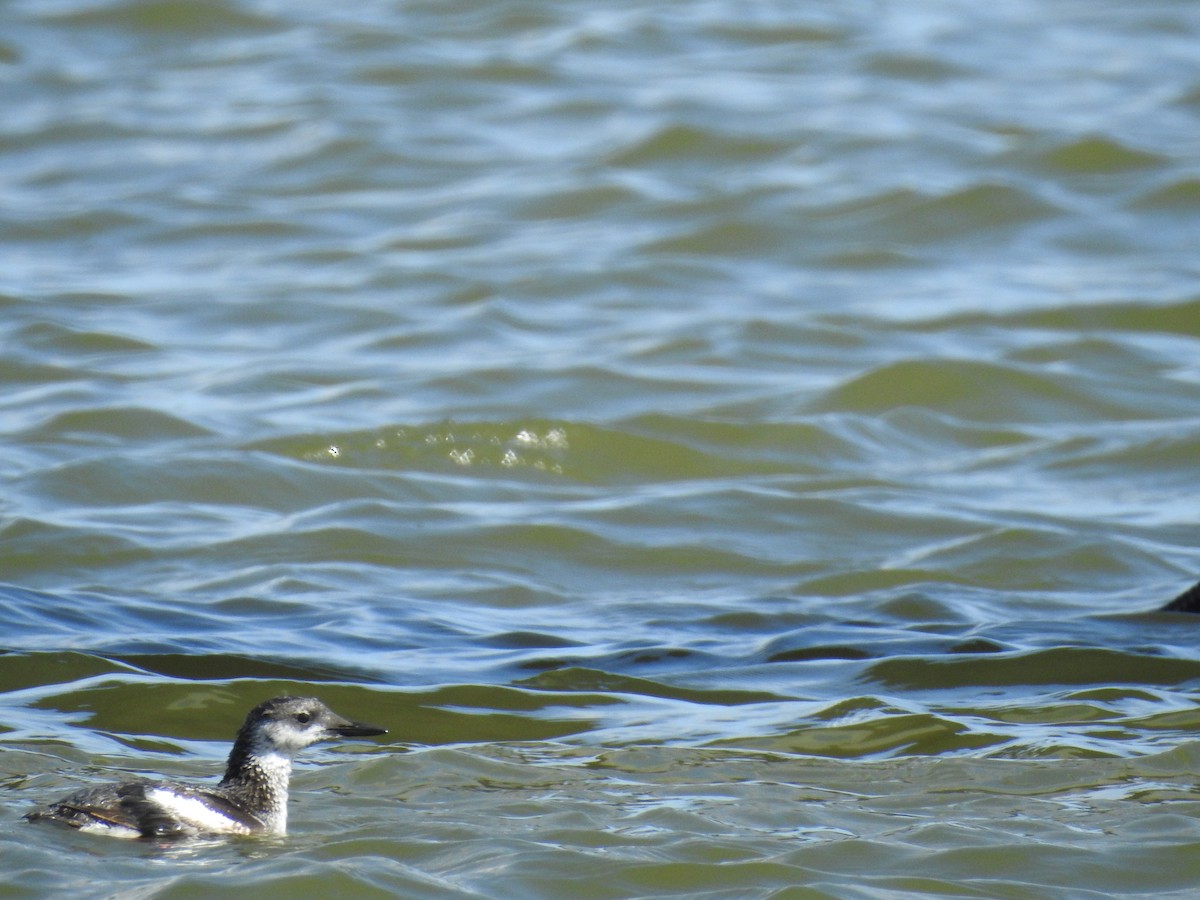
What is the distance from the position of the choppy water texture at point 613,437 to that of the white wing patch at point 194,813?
10 cm

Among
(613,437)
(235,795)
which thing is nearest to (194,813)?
(235,795)

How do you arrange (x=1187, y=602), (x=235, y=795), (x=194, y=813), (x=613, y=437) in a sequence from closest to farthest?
(x=194, y=813)
(x=235, y=795)
(x=1187, y=602)
(x=613, y=437)

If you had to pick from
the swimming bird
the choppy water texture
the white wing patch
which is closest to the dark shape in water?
the choppy water texture

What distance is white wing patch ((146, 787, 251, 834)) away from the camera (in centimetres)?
570

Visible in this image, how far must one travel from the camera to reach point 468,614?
9.06m

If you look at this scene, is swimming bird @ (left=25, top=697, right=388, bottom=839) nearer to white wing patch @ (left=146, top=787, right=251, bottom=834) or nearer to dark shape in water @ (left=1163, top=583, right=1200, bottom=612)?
white wing patch @ (left=146, top=787, right=251, bottom=834)

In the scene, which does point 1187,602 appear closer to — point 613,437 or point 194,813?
point 613,437

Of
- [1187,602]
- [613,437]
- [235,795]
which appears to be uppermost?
[235,795]

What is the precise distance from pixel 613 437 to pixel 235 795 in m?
6.31

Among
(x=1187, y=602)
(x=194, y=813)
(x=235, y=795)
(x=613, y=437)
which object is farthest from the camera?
(x=613, y=437)

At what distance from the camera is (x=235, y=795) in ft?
19.4

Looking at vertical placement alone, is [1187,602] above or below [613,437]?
below

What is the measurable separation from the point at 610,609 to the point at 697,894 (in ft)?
13.0

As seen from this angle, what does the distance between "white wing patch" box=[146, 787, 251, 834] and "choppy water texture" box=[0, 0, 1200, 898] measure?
0.33 feet
